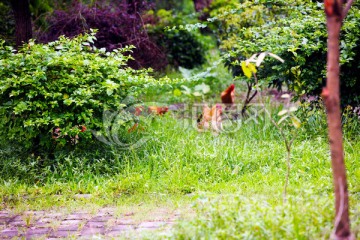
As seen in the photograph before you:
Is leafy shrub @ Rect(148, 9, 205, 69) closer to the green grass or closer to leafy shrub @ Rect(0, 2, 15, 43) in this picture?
leafy shrub @ Rect(0, 2, 15, 43)

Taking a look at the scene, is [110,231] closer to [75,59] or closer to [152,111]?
[75,59]

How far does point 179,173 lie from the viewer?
5.87 metres

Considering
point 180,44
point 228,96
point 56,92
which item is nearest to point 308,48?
point 228,96

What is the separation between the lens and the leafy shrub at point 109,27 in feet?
30.7

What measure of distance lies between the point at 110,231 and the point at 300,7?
442cm

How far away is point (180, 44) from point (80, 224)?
8129 millimetres

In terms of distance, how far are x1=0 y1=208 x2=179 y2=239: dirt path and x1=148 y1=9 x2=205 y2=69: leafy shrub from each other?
720 centimetres

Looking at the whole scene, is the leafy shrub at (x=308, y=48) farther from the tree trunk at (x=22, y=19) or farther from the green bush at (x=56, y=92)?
the tree trunk at (x=22, y=19)

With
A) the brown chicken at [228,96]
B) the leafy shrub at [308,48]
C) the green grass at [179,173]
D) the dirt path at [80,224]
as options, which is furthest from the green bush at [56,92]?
the brown chicken at [228,96]

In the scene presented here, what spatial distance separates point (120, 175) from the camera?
5914 millimetres

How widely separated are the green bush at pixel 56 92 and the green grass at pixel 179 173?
13.8 inches

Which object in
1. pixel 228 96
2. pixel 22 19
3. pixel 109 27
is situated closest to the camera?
pixel 22 19

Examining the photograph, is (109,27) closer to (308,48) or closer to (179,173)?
(308,48)

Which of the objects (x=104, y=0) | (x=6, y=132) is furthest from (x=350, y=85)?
(x=104, y=0)
